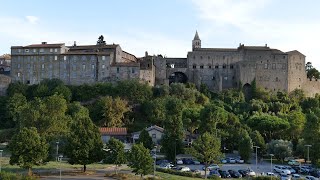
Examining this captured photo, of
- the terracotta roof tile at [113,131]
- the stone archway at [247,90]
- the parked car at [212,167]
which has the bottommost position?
the parked car at [212,167]

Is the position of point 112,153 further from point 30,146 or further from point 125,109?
point 125,109

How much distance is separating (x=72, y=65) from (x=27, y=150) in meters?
54.3

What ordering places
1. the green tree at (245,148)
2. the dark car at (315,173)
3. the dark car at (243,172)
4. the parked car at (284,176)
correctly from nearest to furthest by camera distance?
the parked car at (284,176) → the dark car at (243,172) → the dark car at (315,173) → the green tree at (245,148)

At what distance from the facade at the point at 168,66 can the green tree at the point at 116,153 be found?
155 feet

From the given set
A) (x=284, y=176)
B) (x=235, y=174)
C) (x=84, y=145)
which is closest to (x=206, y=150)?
(x=235, y=174)

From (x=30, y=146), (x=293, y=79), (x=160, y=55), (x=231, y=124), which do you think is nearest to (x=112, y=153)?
(x=30, y=146)

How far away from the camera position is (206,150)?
62.2 metres

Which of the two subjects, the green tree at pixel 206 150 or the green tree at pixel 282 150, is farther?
the green tree at pixel 282 150

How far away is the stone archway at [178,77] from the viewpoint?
388 ft

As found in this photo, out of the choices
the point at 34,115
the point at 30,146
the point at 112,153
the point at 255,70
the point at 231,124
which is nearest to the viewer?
the point at 30,146

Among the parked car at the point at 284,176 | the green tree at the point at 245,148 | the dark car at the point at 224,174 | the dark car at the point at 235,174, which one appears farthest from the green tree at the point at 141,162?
the green tree at the point at 245,148

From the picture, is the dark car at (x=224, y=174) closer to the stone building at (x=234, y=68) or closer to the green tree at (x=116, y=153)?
the green tree at (x=116, y=153)

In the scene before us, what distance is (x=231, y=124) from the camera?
91625 mm

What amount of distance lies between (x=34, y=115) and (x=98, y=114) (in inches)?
930
